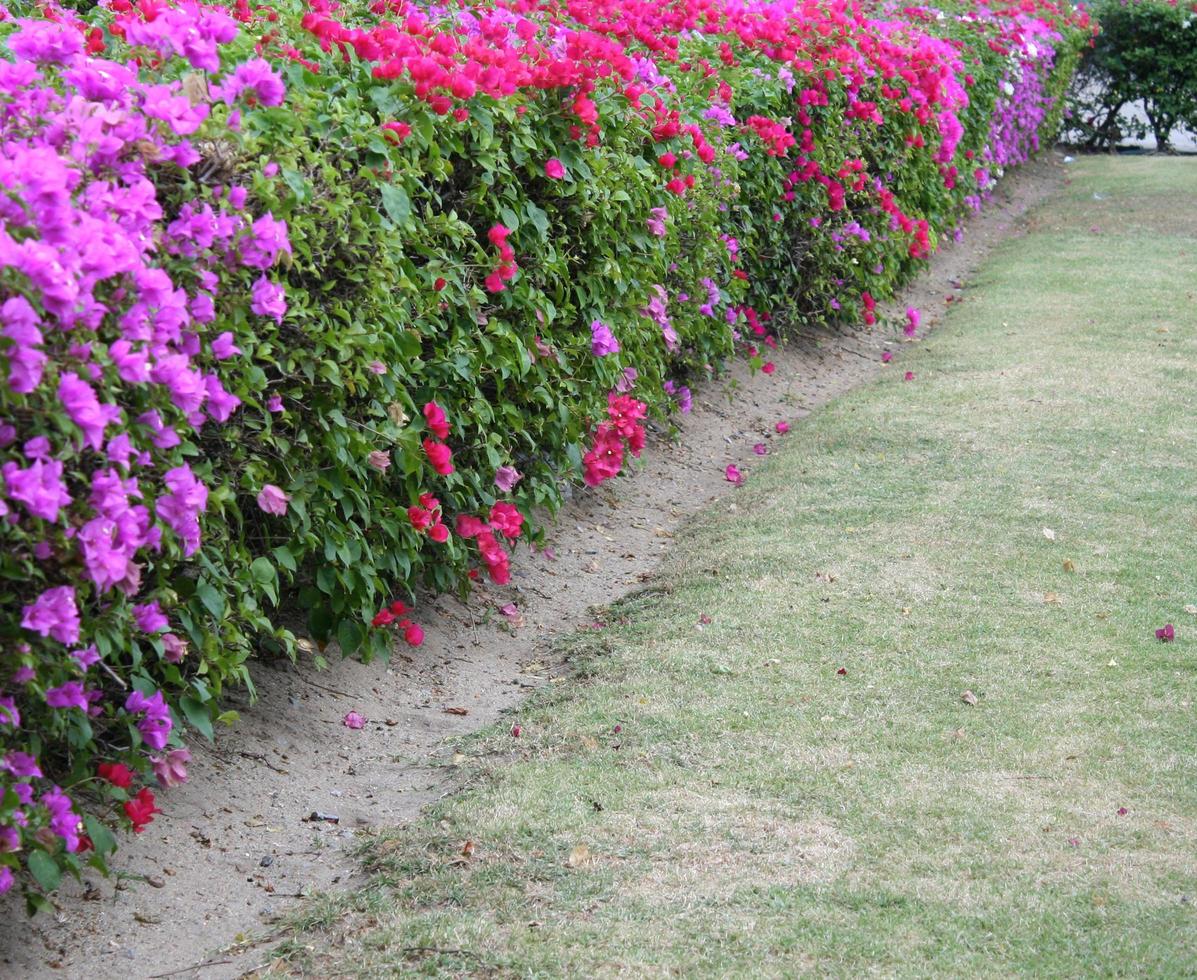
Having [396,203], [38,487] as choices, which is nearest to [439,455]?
[396,203]

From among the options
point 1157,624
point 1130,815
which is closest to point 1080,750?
point 1130,815

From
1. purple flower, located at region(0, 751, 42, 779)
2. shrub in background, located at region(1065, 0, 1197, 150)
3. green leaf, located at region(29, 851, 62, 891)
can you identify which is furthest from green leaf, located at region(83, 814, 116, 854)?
shrub in background, located at region(1065, 0, 1197, 150)

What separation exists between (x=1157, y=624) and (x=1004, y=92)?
10630 mm

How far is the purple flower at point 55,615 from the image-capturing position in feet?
8.16

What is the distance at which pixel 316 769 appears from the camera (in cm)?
388

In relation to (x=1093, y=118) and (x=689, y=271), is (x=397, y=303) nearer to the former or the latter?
(x=689, y=271)

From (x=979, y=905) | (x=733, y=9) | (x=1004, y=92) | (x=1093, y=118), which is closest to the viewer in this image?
(x=979, y=905)

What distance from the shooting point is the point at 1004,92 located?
559 inches

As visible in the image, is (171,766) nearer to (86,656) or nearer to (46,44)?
(86,656)

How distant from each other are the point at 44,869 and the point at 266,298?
1.30 meters

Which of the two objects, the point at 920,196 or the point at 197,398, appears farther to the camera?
the point at 920,196

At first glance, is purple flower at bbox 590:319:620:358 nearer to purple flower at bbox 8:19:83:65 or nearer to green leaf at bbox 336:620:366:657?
green leaf at bbox 336:620:366:657

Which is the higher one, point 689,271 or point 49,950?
point 689,271

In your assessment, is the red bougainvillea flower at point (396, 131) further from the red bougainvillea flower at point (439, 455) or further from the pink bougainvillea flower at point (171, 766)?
the pink bougainvillea flower at point (171, 766)
